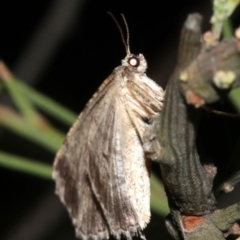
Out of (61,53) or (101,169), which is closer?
(101,169)

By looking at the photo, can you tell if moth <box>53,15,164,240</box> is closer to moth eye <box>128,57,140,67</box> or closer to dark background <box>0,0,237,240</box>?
moth eye <box>128,57,140,67</box>

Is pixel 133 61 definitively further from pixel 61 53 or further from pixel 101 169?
pixel 61 53

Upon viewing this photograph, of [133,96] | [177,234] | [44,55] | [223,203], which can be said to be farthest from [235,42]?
[44,55]

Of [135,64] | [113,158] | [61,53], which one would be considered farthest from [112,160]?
[61,53]

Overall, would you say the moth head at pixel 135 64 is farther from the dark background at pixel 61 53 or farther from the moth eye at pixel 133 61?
the dark background at pixel 61 53

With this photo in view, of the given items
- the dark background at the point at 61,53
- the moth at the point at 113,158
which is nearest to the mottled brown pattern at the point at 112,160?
the moth at the point at 113,158

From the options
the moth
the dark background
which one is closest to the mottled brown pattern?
the moth

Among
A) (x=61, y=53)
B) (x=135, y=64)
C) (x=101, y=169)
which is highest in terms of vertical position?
(x=135, y=64)
